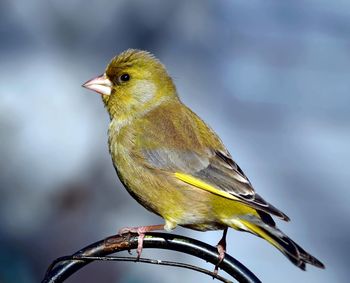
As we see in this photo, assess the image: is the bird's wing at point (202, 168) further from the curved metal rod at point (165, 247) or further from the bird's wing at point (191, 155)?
the curved metal rod at point (165, 247)

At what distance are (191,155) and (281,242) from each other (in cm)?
86

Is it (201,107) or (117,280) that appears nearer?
(117,280)

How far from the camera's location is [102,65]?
10.5 metres

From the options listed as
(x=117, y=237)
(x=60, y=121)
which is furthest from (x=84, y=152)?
(x=117, y=237)

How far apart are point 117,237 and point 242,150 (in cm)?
709

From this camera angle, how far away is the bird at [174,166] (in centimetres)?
528

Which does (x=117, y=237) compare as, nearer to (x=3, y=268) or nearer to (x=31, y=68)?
(x=3, y=268)

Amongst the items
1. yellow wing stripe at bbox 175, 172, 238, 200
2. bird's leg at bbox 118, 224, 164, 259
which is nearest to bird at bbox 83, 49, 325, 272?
yellow wing stripe at bbox 175, 172, 238, 200

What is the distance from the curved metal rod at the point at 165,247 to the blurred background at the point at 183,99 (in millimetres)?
2590

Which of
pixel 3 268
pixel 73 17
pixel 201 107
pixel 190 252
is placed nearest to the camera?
pixel 190 252

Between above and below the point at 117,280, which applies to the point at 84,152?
above

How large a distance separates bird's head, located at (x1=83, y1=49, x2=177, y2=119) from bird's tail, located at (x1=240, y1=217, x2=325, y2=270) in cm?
107

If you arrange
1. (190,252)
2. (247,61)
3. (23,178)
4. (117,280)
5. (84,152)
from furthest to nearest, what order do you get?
1. (247,61)
2. (84,152)
3. (23,178)
4. (117,280)
5. (190,252)

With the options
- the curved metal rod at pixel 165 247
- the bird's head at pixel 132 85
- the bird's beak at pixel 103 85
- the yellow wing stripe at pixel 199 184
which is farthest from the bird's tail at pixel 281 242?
the bird's beak at pixel 103 85
